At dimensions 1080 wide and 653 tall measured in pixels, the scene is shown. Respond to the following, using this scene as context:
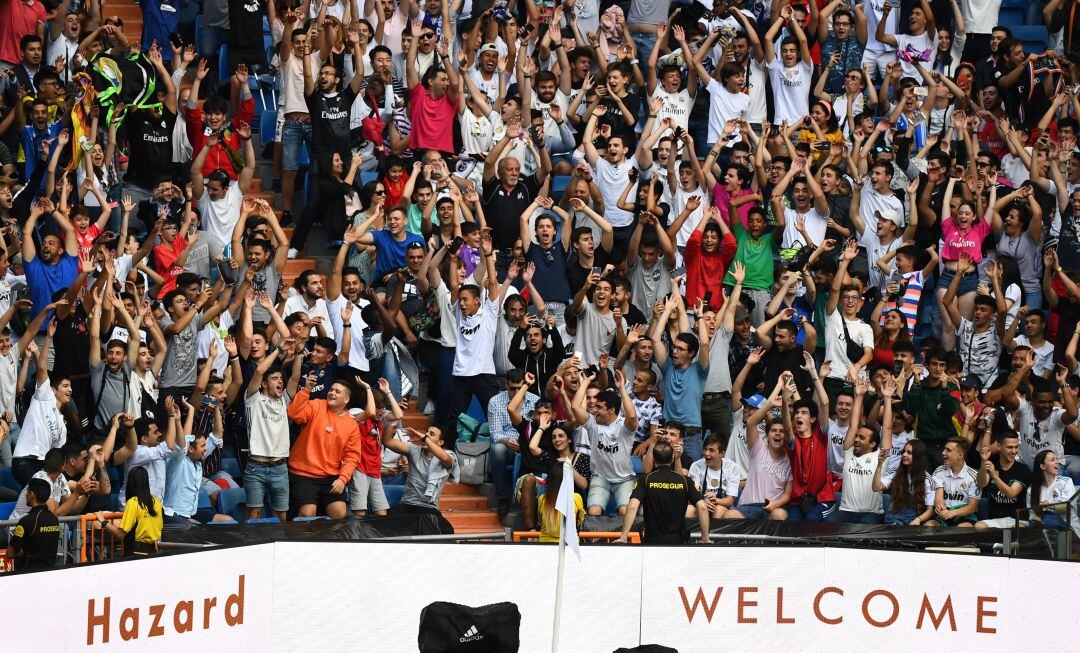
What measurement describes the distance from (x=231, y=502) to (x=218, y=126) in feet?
16.3

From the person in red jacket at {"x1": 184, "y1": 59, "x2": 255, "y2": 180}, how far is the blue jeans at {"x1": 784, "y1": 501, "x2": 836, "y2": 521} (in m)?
7.33

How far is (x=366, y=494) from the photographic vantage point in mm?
17688

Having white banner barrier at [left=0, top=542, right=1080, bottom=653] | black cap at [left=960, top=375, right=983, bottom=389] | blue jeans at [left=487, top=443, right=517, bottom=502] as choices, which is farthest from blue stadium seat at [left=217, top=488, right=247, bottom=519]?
black cap at [left=960, top=375, right=983, bottom=389]

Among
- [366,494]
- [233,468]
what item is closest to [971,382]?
[366,494]

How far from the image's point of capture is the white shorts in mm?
17609

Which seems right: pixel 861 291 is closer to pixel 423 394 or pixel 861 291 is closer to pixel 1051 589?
pixel 423 394

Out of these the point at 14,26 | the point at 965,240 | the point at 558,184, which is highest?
the point at 14,26

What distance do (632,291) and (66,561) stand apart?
740 centimetres

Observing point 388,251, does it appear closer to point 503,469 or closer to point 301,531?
point 503,469

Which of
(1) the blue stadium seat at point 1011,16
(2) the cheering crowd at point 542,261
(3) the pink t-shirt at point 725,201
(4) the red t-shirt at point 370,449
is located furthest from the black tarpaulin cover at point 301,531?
(1) the blue stadium seat at point 1011,16

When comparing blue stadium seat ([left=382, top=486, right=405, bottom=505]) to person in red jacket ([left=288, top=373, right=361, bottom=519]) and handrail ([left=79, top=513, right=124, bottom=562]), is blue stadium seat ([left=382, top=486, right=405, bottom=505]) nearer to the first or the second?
person in red jacket ([left=288, top=373, right=361, bottom=519])

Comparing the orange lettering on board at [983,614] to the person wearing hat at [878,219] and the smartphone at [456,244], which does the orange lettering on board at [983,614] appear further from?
the smartphone at [456,244]

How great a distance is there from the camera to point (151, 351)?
1803 cm

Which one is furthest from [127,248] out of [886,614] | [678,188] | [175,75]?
[886,614]
